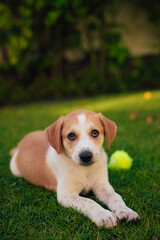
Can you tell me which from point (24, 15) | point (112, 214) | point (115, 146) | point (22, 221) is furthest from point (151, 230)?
point (24, 15)

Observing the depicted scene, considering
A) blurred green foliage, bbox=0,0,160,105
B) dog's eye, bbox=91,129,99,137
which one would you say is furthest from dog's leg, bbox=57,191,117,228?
blurred green foliage, bbox=0,0,160,105

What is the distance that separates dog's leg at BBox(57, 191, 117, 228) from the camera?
259 centimetres

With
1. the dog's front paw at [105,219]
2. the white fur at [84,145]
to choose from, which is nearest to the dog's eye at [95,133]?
the white fur at [84,145]

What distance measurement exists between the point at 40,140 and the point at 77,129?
1191 mm

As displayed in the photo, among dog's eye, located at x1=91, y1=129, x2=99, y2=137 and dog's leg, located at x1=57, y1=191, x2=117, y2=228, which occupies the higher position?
dog's eye, located at x1=91, y1=129, x2=99, y2=137

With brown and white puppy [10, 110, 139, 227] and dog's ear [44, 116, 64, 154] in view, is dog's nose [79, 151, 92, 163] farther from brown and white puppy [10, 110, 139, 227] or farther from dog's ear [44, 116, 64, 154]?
dog's ear [44, 116, 64, 154]

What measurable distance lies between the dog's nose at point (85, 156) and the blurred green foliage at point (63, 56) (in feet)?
36.2

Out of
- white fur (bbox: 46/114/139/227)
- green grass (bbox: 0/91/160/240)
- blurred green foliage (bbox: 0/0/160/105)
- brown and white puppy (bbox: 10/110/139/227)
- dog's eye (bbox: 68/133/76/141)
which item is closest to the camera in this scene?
green grass (bbox: 0/91/160/240)

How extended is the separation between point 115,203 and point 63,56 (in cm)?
1349

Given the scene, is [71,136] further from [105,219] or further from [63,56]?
[63,56]

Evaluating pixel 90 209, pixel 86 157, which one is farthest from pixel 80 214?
pixel 86 157

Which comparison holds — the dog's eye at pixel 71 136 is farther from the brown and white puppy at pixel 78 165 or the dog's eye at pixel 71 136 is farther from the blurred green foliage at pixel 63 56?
the blurred green foliage at pixel 63 56

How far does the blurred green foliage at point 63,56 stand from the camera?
13.2 meters

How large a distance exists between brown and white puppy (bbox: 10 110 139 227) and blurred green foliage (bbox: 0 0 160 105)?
10.3 metres
